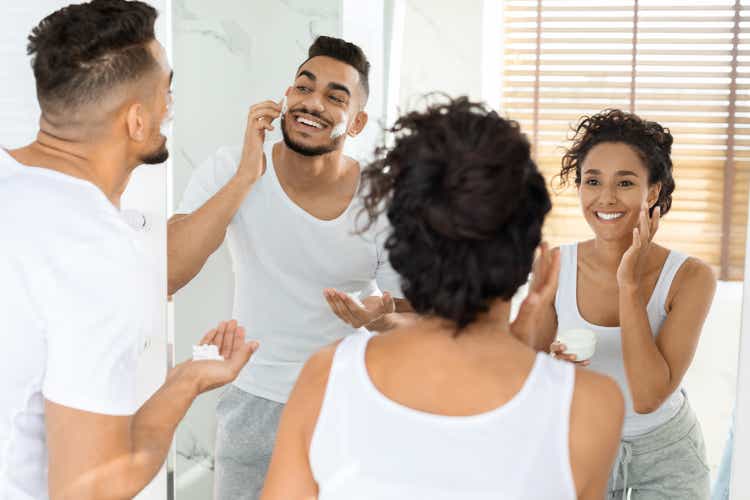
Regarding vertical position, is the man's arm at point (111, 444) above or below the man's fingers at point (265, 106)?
below

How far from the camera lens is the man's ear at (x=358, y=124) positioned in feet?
3.87

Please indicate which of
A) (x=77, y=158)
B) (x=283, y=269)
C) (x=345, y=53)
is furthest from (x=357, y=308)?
(x=77, y=158)

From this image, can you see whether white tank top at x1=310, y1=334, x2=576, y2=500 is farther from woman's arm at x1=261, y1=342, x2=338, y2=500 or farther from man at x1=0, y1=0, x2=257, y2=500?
man at x1=0, y1=0, x2=257, y2=500

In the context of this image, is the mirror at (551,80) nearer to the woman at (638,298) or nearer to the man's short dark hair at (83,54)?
the woman at (638,298)

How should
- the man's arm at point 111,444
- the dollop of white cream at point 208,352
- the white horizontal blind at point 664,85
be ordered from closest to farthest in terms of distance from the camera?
the man's arm at point 111,444, the dollop of white cream at point 208,352, the white horizontal blind at point 664,85

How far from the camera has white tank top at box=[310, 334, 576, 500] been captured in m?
0.65

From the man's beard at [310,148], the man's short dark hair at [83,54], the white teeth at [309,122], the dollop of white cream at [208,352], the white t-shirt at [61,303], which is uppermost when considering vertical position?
the man's short dark hair at [83,54]

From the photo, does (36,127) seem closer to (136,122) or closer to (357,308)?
(136,122)

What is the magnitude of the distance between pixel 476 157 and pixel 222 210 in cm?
65

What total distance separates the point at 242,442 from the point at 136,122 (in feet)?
1.77

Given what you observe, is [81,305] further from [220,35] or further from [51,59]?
[220,35]

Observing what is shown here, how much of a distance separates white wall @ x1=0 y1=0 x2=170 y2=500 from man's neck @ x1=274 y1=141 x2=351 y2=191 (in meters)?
0.18

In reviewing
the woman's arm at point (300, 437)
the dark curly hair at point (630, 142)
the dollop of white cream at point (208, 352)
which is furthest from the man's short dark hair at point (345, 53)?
the woman's arm at point (300, 437)

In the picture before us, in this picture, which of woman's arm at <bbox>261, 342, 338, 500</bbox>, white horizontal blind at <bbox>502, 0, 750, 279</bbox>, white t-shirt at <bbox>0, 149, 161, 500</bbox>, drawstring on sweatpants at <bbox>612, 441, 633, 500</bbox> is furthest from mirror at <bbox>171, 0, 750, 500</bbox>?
woman's arm at <bbox>261, 342, 338, 500</bbox>
